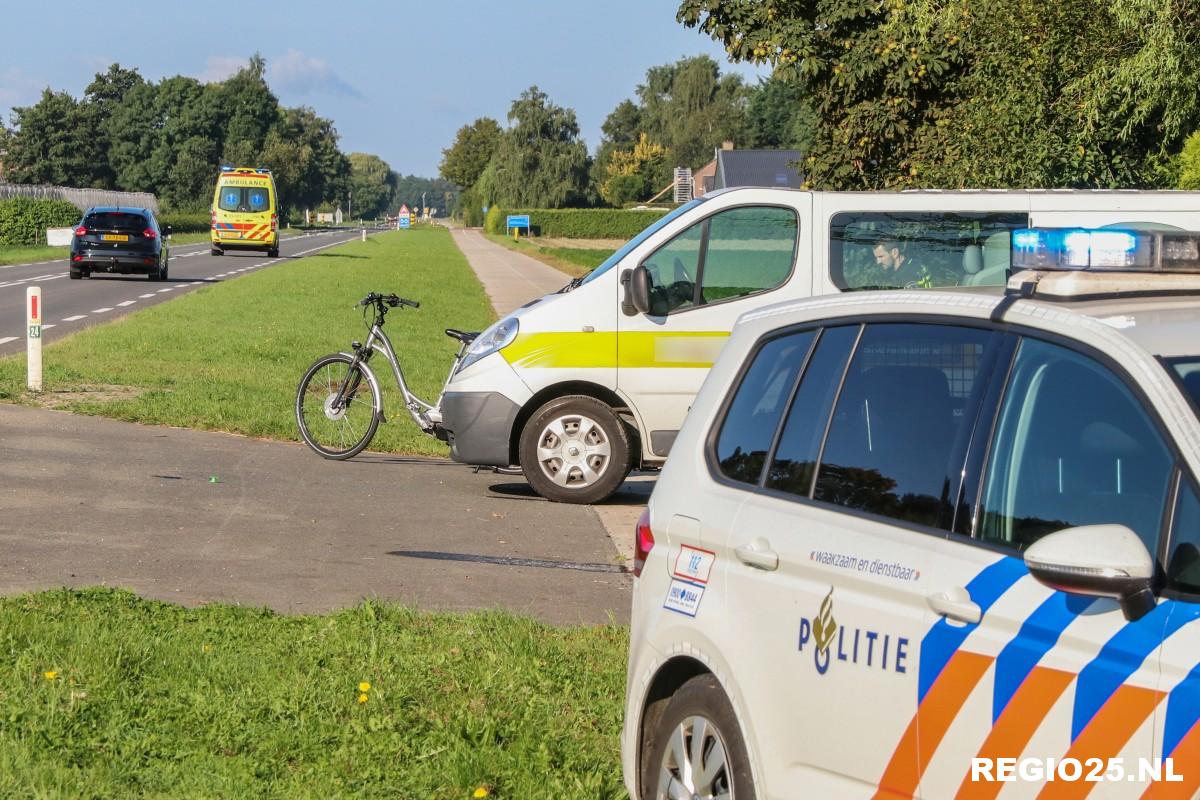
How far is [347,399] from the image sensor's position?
470 inches

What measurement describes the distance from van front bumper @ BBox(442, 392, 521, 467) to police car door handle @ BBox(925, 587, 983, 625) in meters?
7.43

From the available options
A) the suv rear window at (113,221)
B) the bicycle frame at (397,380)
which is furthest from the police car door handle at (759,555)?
the suv rear window at (113,221)

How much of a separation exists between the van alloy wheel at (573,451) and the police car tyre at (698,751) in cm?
632

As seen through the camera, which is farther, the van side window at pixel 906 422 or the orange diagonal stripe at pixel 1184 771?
the van side window at pixel 906 422

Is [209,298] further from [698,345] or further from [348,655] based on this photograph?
[348,655]

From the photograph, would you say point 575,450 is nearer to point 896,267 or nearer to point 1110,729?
point 896,267

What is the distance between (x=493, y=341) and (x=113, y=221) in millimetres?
29499

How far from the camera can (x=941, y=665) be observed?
307cm

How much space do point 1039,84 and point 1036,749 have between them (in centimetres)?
1532

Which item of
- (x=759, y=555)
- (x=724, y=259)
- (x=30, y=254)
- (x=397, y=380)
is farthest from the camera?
(x=30, y=254)

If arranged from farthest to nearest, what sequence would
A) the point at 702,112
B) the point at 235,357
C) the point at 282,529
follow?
the point at 702,112 < the point at 235,357 < the point at 282,529

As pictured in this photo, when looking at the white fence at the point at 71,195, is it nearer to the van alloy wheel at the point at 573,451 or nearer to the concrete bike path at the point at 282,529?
the concrete bike path at the point at 282,529

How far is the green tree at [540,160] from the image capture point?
420 feet

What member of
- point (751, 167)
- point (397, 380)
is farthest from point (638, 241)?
point (751, 167)
